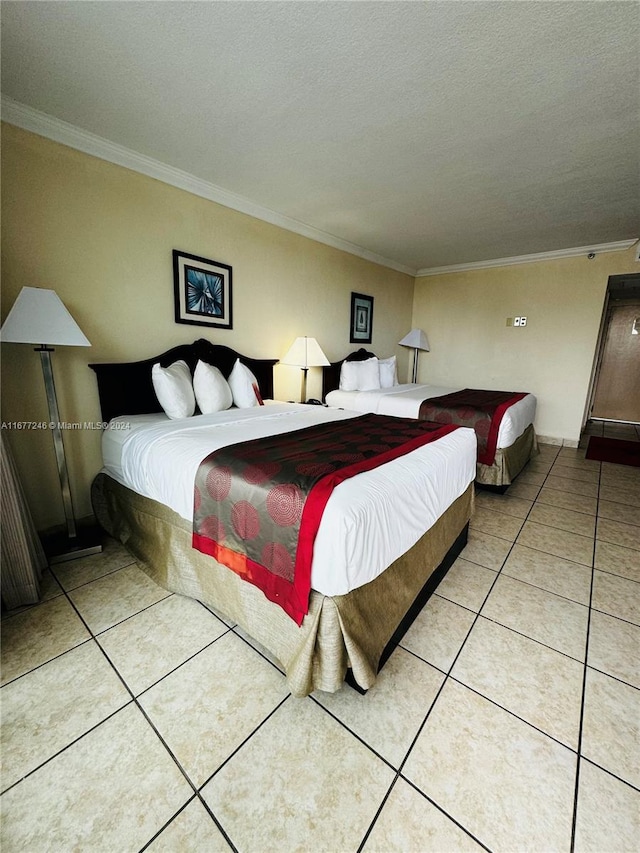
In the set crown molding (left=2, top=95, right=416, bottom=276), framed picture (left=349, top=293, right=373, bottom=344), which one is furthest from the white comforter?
crown molding (left=2, top=95, right=416, bottom=276)

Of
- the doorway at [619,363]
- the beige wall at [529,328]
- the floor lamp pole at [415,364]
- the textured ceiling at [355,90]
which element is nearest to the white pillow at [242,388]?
the textured ceiling at [355,90]

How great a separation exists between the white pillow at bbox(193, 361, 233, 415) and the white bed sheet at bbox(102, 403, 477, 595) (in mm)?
136

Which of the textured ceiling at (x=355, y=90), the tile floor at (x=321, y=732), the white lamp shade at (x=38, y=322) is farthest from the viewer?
the white lamp shade at (x=38, y=322)

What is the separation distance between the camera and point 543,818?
1004mm

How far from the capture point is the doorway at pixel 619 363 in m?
6.46

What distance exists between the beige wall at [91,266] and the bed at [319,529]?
0.19 metres

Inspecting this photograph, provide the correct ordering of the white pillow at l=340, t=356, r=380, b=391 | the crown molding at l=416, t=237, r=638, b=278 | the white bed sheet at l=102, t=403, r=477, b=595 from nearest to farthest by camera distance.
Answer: the white bed sheet at l=102, t=403, r=477, b=595, the crown molding at l=416, t=237, r=638, b=278, the white pillow at l=340, t=356, r=380, b=391

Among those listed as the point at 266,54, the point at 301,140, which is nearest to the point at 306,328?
the point at 301,140

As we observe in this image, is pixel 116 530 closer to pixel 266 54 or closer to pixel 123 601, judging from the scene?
pixel 123 601

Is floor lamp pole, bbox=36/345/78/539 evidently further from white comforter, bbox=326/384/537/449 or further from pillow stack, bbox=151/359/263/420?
white comforter, bbox=326/384/537/449

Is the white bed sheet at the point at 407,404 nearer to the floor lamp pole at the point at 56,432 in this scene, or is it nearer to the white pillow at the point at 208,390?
the white pillow at the point at 208,390

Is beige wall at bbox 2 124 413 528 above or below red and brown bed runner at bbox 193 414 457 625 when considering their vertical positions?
above

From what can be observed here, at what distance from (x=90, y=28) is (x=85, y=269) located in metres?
1.20

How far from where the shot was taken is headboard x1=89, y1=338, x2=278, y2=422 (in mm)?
2447
